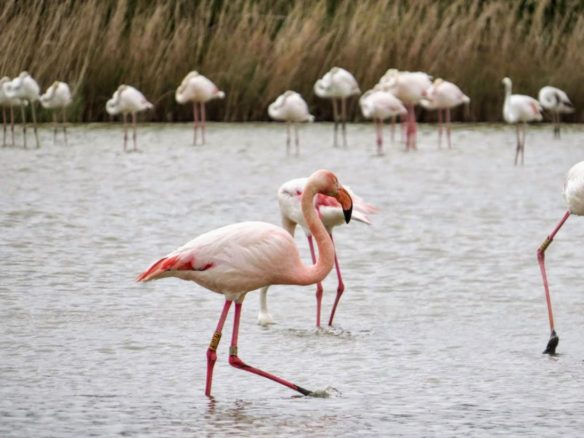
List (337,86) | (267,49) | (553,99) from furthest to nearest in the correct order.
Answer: (267,49)
(553,99)
(337,86)

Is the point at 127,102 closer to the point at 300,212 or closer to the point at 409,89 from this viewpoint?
the point at 409,89

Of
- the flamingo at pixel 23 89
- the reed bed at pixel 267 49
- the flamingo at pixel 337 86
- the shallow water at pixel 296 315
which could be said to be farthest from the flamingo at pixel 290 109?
the flamingo at pixel 23 89

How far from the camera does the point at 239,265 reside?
6160 mm

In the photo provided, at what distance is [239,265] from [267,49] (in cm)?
1420

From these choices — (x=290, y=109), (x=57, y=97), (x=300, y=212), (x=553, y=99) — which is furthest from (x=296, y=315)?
(x=553, y=99)

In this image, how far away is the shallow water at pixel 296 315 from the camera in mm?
5871

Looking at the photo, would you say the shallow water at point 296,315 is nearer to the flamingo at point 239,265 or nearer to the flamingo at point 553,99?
the flamingo at point 239,265

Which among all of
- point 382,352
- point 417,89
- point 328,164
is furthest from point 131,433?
point 417,89

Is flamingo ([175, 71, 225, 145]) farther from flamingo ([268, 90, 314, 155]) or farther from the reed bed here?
the reed bed

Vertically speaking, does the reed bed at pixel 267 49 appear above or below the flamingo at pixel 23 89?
above

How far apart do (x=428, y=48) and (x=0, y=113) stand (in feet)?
20.8

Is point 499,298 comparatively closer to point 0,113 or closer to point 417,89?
point 417,89

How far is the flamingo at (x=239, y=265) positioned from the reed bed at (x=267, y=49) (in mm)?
13510

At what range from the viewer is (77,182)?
14391mm
